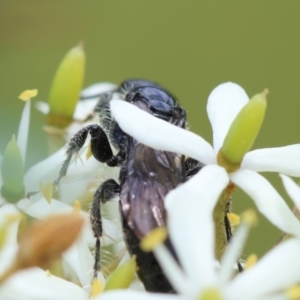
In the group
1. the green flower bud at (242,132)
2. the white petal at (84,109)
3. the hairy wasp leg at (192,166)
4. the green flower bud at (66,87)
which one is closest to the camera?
the green flower bud at (242,132)

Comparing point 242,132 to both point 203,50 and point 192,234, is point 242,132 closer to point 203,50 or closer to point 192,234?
point 192,234

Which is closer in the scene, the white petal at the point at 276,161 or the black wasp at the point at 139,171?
the black wasp at the point at 139,171

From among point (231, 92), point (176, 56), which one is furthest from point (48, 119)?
point (176, 56)

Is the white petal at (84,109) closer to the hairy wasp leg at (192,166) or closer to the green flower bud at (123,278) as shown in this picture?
the hairy wasp leg at (192,166)

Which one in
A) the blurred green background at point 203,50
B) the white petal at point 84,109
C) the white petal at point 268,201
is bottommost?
the blurred green background at point 203,50

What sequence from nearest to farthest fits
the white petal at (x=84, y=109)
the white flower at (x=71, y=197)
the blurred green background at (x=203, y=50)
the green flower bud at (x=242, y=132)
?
the green flower bud at (x=242, y=132)
the white flower at (x=71, y=197)
the white petal at (x=84, y=109)
the blurred green background at (x=203, y=50)

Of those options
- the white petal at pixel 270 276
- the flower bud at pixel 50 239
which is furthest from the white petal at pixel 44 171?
the flower bud at pixel 50 239

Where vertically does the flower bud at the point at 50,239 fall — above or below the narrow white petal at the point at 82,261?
above
